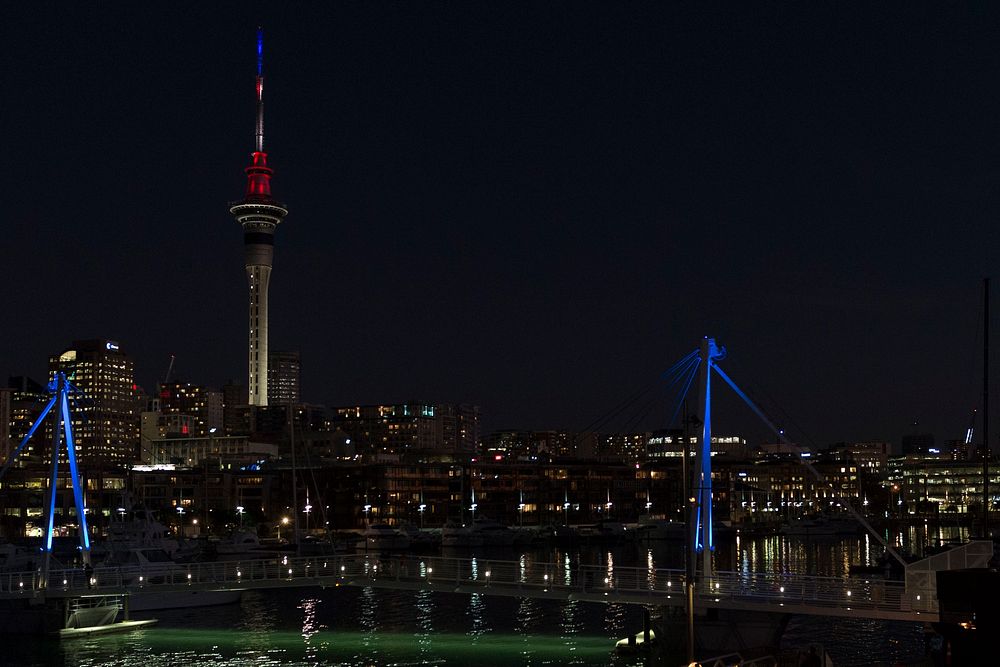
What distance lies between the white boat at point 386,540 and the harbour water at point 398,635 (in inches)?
2278

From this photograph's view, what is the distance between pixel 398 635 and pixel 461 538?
83.9 meters

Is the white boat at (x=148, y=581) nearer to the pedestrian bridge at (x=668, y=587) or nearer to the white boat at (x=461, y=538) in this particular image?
the pedestrian bridge at (x=668, y=587)

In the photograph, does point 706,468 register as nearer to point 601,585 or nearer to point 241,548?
point 601,585

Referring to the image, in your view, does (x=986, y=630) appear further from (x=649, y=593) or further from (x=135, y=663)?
(x=135, y=663)

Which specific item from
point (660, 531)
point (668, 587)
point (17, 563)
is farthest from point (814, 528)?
point (668, 587)

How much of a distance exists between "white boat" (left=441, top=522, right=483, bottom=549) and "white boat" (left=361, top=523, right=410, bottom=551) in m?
4.89

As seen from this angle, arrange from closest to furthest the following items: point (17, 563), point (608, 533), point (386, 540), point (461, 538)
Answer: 1. point (17, 563)
2. point (386, 540)
3. point (461, 538)
4. point (608, 533)

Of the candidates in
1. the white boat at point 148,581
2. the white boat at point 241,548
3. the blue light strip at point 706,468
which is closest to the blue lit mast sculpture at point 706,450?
the blue light strip at point 706,468

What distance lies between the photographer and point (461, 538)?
140 m

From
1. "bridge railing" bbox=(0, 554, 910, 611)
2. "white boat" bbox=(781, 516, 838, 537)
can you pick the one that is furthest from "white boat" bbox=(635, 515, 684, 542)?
"bridge railing" bbox=(0, 554, 910, 611)

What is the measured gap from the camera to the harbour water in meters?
49.2

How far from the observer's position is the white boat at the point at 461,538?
139 metres

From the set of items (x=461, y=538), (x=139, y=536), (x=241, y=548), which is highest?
(x=139, y=536)

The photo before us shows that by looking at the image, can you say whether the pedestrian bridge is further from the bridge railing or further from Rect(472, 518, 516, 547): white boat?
Rect(472, 518, 516, 547): white boat
